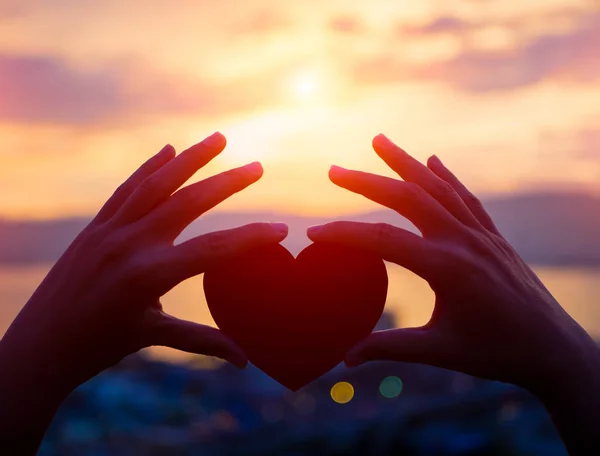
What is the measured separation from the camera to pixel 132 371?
104ft

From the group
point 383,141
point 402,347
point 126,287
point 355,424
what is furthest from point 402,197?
point 355,424

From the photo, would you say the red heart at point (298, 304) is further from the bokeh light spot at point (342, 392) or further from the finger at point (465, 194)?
the bokeh light spot at point (342, 392)

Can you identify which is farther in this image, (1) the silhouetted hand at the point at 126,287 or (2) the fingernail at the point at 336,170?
(2) the fingernail at the point at 336,170

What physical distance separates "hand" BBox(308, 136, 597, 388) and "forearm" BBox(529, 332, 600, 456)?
1 centimetres

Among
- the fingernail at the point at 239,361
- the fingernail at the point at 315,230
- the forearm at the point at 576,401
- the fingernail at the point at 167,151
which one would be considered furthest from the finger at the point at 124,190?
the forearm at the point at 576,401

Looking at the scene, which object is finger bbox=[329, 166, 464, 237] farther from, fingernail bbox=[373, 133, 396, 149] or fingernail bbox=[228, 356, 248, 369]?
fingernail bbox=[228, 356, 248, 369]

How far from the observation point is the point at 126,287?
120 inches

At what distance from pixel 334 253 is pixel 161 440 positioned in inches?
633

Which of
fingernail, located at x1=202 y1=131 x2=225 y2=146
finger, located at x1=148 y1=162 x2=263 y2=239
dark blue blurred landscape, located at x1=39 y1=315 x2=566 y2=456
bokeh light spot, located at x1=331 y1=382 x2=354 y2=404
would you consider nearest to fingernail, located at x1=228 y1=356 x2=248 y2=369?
finger, located at x1=148 y1=162 x2=263 y2=239

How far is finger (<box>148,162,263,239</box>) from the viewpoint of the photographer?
3129mm

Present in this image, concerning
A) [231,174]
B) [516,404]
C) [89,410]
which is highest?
[231,174]

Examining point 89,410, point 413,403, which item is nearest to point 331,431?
point 413,403

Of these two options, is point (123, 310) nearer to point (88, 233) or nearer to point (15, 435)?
point (88, 233)

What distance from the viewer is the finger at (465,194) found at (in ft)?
12.1
